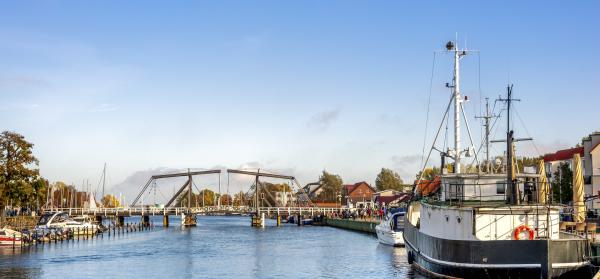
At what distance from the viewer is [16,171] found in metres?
85.5

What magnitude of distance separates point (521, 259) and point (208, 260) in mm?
34057

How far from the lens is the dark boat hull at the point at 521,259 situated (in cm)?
3100

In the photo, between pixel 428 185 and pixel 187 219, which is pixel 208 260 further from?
pixel 187 219

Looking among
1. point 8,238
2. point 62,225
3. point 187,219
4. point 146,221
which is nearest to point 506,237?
point 8,238

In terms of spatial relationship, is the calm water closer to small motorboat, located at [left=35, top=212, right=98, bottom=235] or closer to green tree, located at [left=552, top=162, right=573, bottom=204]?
small motorboat, located at [left=35, top=212, right=98, bottom=235]

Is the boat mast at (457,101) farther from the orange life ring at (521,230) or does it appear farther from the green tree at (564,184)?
the green tree at (564,184)

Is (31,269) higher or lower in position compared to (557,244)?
lower

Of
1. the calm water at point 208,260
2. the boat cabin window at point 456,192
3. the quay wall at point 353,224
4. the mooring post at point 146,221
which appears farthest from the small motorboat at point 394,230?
the mooring post at point 146,221

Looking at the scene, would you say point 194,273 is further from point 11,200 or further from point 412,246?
point 11,200

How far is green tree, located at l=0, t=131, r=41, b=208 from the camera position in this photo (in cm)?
8506

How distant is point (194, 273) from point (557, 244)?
90.6 feet

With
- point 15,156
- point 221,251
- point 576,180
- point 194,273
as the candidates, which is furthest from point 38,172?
point 576,180

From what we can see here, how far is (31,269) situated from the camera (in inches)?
1994

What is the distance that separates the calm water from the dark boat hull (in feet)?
38.1
